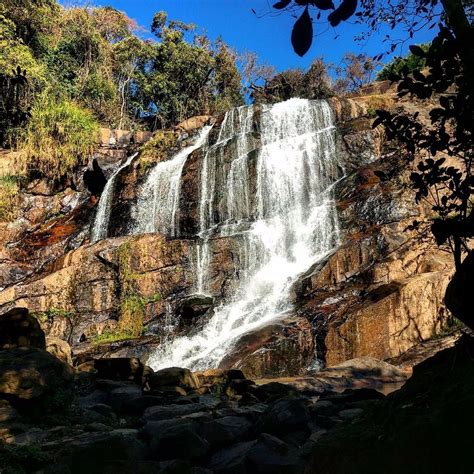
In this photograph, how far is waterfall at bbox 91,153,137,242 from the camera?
21438 millimetres

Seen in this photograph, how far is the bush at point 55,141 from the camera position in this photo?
24984mm

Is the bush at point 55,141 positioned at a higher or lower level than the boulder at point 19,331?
higher

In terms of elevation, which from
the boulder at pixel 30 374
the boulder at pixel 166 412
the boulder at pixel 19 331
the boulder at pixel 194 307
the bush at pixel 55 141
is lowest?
the boulder at pixel 166 412

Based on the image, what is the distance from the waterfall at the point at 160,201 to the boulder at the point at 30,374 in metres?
13.9

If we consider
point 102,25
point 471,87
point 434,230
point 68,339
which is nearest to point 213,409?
point 434,230

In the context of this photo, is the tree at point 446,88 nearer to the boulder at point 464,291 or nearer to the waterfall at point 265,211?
the boulder at point 464,291

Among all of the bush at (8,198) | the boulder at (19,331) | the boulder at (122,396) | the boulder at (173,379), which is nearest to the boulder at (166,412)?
the boulder at (122,396)

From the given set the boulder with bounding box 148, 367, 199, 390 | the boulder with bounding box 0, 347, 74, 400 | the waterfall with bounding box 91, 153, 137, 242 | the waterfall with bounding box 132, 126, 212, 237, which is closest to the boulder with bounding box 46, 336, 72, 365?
the boulder with bounding box 148, 367, 199, 390

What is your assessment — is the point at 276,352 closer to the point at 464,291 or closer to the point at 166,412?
the point at 166,412

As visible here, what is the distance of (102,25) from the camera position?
36.1 meters

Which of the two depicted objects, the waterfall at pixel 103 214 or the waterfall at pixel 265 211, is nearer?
the waterfall at pixel 265 211

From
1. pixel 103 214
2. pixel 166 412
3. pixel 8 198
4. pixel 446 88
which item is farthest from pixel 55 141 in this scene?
pixel 446 88

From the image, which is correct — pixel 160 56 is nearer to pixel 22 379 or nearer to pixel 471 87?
pixel 22 379

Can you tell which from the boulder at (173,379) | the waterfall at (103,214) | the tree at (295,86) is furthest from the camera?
the tree at (295,86)
